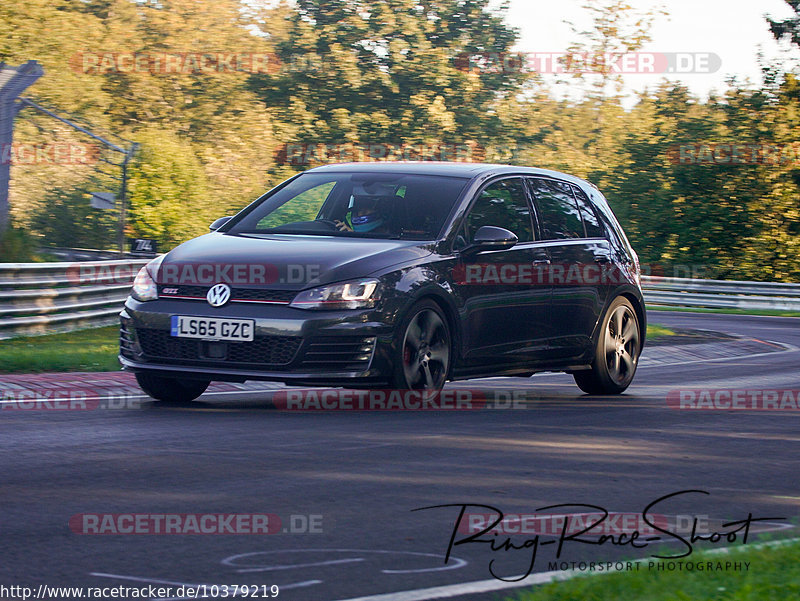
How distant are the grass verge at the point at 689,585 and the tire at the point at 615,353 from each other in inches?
252

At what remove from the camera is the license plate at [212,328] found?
27.6ft

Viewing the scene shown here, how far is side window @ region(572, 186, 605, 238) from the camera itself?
11227 mm

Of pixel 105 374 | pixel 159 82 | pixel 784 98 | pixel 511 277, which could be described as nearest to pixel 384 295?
pixel 511 277

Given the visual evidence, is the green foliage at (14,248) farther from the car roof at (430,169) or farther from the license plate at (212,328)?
the license plate at (212,328)

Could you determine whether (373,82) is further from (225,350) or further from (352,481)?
(352,481)

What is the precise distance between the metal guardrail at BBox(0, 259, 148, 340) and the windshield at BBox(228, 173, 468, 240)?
589 centimetres

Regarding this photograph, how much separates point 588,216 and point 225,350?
411cm

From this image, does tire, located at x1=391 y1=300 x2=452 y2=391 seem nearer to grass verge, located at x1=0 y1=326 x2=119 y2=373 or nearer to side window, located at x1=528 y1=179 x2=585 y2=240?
side window, located at x1=528 y1=179 x2=585 y2=240

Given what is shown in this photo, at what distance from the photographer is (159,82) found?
51.8 m

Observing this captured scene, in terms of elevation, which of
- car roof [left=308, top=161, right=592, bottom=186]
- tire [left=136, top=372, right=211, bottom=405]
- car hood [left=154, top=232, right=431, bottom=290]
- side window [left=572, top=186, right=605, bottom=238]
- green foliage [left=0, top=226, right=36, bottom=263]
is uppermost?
car roof [left=308, top=161, right=592, bottom=186]

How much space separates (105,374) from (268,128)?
127 feet

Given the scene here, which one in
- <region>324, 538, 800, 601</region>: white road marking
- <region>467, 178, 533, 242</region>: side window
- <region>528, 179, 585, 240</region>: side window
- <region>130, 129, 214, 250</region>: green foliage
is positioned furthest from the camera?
<region>130, 129, 214, 250</region>: green foliage

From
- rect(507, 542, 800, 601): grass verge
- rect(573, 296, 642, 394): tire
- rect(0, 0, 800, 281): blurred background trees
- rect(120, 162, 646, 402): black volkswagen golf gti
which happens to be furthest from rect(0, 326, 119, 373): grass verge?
rect(0, 0, 800, 281): blurred background trees

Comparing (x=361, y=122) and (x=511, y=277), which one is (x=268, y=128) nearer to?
(x=361, y=122)
